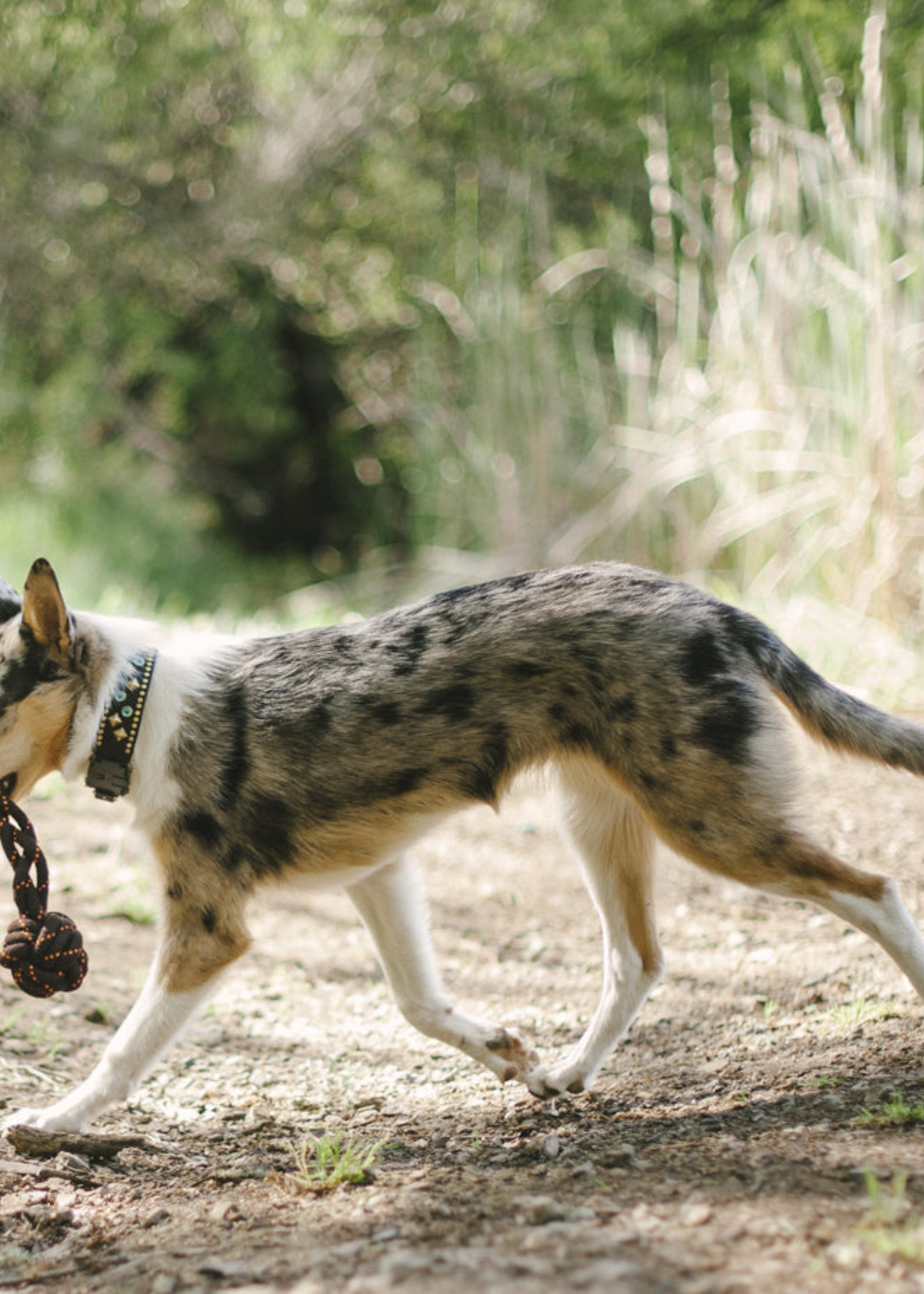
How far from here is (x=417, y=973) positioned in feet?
12.1

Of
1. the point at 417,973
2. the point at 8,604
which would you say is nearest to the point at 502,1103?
the point at 417,973

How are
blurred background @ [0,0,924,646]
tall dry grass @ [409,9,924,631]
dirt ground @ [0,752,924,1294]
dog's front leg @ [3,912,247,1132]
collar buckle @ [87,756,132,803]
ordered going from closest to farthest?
dirt ground @ [0,752,924,1294] → dog's front leg @ [3,912,247,1132] → collar buckle @ [87,756,132,803] → tall dry grass @ [409,9,924,631] → blurred background @ [0,0,924,646]

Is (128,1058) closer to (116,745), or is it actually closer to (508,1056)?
(116,745)

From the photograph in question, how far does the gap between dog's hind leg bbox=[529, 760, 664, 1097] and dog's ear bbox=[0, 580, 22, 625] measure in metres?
1.60

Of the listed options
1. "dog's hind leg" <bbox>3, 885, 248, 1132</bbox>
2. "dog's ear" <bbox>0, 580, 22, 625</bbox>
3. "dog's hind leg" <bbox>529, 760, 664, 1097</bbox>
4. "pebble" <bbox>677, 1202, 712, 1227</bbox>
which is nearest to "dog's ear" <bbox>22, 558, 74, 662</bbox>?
"dog's ear" <bbox>0, 580, 22, 625</bbox>

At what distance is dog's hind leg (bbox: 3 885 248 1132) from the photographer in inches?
129

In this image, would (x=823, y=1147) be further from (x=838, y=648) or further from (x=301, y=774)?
(x=838, y=648)

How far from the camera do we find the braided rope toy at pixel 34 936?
11.2 ft

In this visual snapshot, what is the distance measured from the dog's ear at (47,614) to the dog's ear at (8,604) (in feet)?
0.57

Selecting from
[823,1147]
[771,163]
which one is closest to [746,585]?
[771,163]

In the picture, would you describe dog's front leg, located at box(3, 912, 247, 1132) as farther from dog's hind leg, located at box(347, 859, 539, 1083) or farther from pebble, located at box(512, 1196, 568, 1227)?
pebble, located at box(512, 1196, 568, 1227)

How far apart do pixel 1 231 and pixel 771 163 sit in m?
7.37

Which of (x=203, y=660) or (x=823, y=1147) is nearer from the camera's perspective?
(x=823, y=1147)

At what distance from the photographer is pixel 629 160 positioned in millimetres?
9641
